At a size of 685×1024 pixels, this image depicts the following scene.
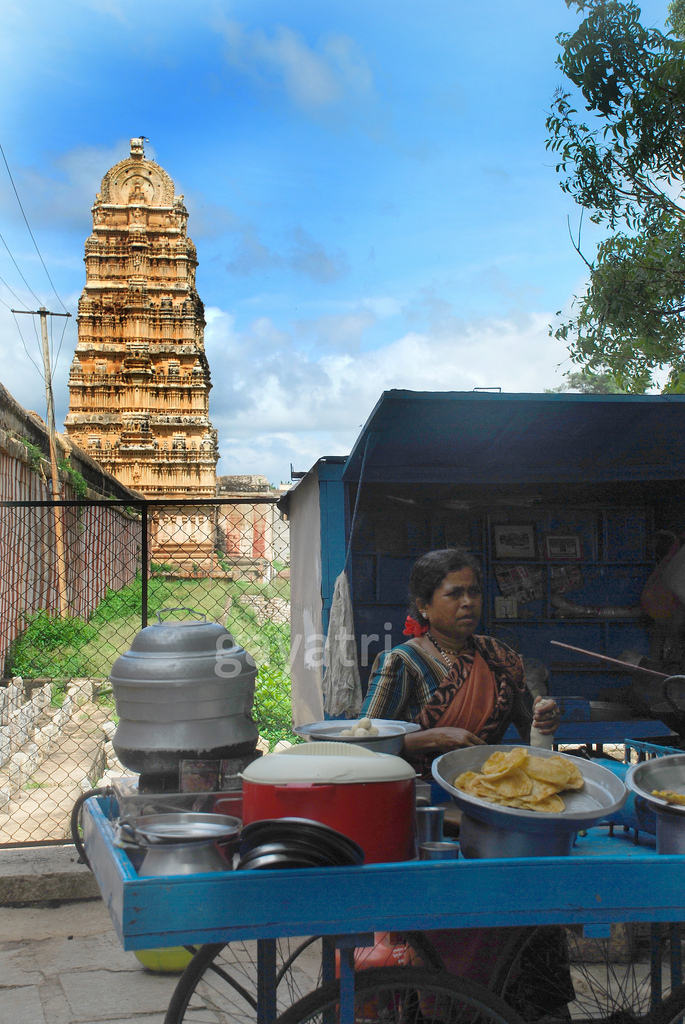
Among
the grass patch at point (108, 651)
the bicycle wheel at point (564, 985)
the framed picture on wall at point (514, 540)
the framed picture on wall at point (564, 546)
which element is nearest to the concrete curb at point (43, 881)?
the bicycle wheel at point (564, 985)

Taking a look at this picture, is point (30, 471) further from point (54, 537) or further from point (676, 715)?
point (676, 715)

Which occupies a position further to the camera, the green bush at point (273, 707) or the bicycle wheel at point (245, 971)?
the green bush at point (273, 707)

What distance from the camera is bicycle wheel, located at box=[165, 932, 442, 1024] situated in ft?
6.39

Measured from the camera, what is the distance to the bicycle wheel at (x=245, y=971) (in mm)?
1947

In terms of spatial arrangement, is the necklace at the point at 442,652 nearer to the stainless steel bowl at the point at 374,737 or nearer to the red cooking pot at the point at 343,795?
the stainless steel bowl at the point at 374,737

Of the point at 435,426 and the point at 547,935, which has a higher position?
the point at 435,426

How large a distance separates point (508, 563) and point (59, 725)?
192 inches

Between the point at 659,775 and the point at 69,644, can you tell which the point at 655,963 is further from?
the point at 69,644

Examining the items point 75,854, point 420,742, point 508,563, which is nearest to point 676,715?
point 508,563

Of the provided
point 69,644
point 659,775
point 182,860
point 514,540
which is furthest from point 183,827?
point 69,644

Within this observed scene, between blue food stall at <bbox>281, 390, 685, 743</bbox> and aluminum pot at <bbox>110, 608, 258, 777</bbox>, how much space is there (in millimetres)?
2380

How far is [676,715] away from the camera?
4387 millimetres

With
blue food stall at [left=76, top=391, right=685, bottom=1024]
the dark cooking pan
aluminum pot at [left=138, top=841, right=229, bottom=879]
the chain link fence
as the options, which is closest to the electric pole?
the chain link fence

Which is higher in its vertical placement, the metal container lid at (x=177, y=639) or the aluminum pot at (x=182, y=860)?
the metal container lid at (x=177, y=639)
